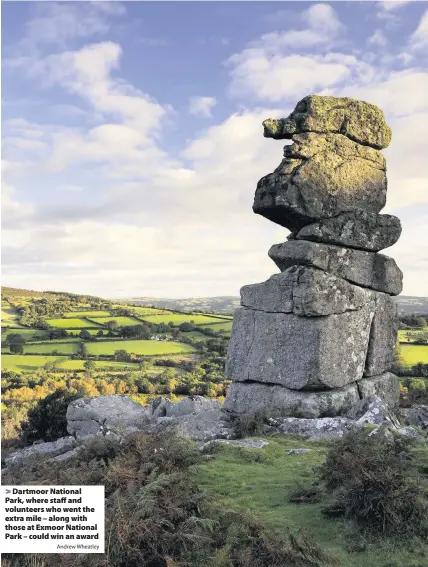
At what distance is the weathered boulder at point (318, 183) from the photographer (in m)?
15.5

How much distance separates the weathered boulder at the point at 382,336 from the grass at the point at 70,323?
6105 centimetres

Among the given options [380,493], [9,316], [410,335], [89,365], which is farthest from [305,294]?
[9,316]

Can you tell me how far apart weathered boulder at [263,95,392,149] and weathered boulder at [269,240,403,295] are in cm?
340

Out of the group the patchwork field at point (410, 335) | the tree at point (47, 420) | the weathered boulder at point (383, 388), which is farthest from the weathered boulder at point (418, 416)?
the patchwork field at point (410, 335)

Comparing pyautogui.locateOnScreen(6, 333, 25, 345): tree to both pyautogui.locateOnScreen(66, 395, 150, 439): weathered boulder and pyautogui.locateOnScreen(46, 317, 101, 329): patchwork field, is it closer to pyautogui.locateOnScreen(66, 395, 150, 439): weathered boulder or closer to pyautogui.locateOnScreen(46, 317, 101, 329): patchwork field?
pyautogui.locateOnScreen(46, 317, 101, 329): patchwork field

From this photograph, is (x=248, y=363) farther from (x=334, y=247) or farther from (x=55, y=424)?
(x=55, y=424)

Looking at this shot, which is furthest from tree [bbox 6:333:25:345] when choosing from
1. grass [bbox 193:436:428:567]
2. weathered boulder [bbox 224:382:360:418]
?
grass [bbox 193:436:428:567]

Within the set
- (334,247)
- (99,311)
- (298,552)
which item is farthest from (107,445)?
(99,311)

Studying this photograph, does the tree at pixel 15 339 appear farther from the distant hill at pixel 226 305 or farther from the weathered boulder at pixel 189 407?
A: the weathered boulder at pixel 189 407

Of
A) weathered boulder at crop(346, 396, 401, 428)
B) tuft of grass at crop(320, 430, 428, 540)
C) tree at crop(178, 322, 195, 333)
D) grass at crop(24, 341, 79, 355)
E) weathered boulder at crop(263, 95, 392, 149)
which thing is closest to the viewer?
tuft of grass at crop(320, 430, 428, 540)

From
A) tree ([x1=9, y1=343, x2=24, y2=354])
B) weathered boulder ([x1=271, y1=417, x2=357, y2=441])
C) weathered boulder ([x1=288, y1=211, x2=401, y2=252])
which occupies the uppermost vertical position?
weathered boulder ([x1=288, y1=211, x2=401, y2=252])

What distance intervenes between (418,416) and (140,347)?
45601mm

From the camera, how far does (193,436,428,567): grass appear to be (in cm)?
613

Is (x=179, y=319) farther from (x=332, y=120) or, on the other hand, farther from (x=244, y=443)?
(x=244, y=443)
